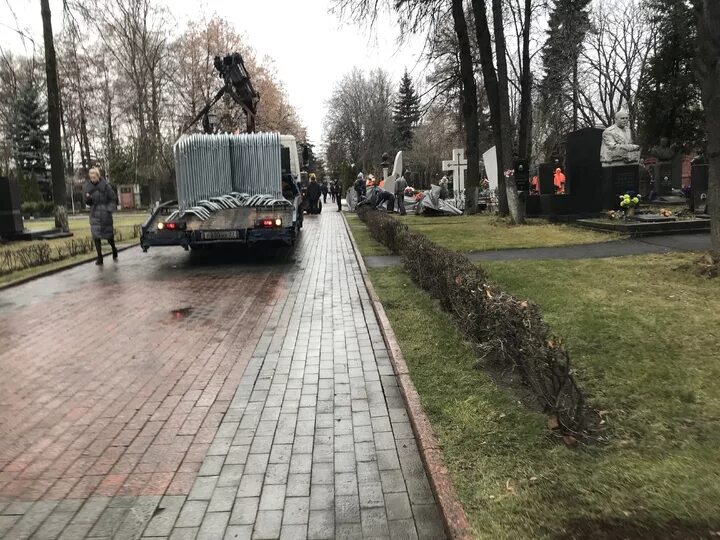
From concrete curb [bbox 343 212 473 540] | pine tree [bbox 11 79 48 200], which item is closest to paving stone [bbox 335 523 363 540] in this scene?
concrete curb [bbox 343 212 473 540]

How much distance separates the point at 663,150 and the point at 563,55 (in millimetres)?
8515

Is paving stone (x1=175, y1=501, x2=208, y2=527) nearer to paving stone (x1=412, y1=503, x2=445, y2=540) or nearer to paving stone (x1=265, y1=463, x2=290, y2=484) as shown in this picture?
paving stone (x1=265, y1=463, x2=290, y2=484)

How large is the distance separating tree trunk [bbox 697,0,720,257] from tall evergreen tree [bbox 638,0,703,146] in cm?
2526

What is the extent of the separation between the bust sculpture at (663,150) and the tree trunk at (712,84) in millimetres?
28520

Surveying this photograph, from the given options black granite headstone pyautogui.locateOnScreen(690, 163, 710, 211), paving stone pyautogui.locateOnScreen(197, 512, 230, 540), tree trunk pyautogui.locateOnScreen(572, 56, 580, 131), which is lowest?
paving stone pyautogui.locateOnScreen(197, 512, 230, 540)

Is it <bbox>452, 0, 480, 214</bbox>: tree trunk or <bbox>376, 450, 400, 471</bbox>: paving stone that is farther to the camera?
<bbox>452, 0, 480, 214</bbox>: tree trunk

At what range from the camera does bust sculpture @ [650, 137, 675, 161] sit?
32.8 m

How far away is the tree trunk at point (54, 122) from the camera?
18000 millimetres

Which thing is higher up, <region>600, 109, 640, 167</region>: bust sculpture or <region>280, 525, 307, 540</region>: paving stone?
<region>600, 109, 640, 167</region>: bust sculpture

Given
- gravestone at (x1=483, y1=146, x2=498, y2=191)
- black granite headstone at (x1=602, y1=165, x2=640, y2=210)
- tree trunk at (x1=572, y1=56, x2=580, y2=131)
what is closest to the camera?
black granite headstone at (x1=602, y1=165, x2=640, y2=210)

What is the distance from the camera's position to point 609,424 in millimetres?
3561

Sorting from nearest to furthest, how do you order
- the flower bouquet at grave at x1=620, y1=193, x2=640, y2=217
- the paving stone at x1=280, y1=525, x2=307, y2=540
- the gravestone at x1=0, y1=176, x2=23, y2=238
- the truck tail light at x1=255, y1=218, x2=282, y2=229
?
the paving stone at x1=280, y1=525, x2=307, y2=540 < the truck tail light at x1=255, y1=218, x2=282, y2=229 < the flower bouquet at grave at x1=620, y1=193, x2=640, y2=217 < the gravestone at x1=0, y1=176, x2=23, y2=238

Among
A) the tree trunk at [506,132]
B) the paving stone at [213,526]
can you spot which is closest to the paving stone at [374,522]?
the paving stone at [213,526]

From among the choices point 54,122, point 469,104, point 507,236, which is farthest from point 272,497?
point 469,104
